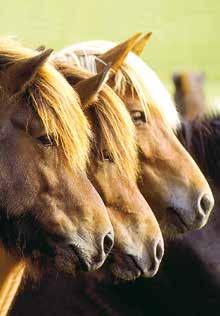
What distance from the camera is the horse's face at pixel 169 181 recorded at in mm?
3762

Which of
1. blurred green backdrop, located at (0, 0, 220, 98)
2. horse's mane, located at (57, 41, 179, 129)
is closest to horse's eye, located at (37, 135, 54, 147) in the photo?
horse's mane, located at (57, 41, 179, 129)

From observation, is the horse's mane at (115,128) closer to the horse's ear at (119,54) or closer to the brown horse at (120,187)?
the brown horse at (120,187)

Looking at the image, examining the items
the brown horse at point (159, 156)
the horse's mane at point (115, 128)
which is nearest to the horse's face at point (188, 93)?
the brown horse at point (159, 156)

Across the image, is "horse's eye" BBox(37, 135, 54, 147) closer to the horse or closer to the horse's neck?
the horse's neck

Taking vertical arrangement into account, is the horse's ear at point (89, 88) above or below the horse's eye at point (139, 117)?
above

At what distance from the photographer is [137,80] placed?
12.9 feet

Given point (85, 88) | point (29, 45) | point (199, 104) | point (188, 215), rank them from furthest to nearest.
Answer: point (199, 104) < point (29, 45) < point (188, 215) < point (85, 88)

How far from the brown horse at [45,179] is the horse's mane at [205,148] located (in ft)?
4.95

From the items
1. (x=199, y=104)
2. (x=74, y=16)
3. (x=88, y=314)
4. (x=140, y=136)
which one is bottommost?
(x=74, y=16)

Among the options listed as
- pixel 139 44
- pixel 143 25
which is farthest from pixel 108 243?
pixel 143 25

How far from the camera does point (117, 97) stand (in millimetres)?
3625

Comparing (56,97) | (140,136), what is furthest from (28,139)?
(140,136)

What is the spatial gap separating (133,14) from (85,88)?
45.0 feet

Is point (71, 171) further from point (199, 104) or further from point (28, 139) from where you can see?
point (199, 104)
